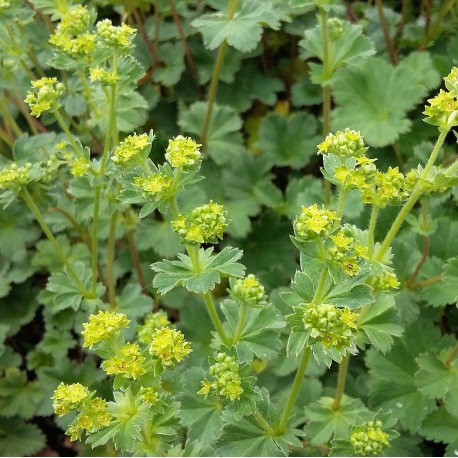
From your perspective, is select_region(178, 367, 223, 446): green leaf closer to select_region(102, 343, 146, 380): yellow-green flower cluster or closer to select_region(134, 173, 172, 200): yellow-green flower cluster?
select_region(102, 343, 146, 380): yellow-green flower cluster

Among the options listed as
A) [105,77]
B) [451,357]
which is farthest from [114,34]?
[451,357]

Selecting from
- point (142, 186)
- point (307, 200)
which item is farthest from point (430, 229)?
point (142, 186)

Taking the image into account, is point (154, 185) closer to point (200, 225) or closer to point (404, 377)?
point (200, 225)

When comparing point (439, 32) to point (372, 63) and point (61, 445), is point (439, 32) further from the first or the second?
point (61, 445)

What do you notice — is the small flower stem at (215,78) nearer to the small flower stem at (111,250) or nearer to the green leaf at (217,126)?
the green leaf at (217,126)

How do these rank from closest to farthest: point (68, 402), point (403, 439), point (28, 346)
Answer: point (68, 402) < point (403, 439) < point (28, 346)

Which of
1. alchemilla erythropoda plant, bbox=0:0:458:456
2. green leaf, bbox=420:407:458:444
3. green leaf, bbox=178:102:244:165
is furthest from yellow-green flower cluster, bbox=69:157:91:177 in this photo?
green leaf, bbox=420:407:458:444
